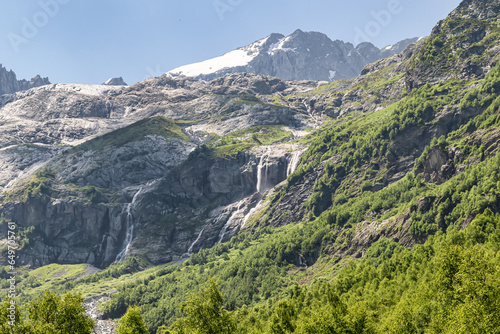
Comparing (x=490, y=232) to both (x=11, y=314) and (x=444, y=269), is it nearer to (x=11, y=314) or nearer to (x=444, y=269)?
(x=444, y=269)

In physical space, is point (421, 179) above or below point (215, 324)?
below

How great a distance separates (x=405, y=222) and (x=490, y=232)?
3936 cm

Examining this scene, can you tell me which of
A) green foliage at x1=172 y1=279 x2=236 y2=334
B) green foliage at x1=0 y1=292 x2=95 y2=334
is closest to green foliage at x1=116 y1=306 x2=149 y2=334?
green foliage at x1=172 y1=279 x2=236 y2=334

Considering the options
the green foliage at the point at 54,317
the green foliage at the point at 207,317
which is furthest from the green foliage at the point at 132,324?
the green foliage at the point at 54,317

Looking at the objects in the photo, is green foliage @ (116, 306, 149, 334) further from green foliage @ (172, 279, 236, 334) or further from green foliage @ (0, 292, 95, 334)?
green foliage @ (0, 292, 95, 334)

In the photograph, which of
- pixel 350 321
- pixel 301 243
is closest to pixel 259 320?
pixel 350 321

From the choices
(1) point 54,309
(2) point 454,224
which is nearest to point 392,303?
(2) point 454,224

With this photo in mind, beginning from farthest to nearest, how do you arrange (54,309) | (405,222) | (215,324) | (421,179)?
(421,179) → (405,222) → (215,324) → (54,309)

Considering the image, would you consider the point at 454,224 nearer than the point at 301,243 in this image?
Yes

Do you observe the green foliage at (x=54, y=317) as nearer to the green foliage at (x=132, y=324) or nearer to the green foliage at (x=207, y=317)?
the green foliage at (x=132, y=324)

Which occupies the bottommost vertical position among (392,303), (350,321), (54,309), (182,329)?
(392,303)

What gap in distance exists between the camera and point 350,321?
61.6 metres

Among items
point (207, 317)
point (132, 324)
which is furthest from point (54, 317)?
point (207, 317)

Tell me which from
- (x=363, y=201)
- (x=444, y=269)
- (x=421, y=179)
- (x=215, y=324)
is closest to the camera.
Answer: (x=215, y=324)
